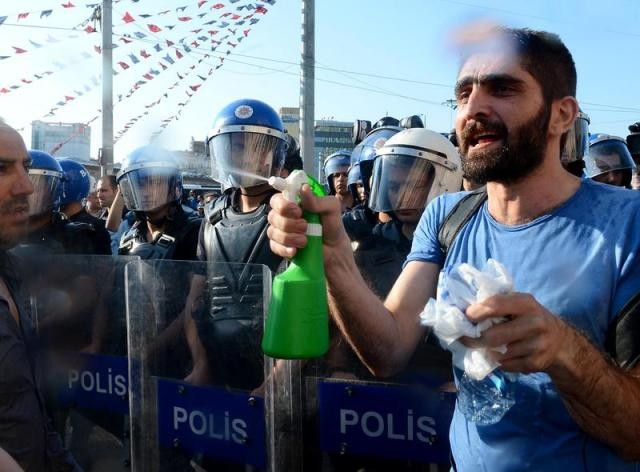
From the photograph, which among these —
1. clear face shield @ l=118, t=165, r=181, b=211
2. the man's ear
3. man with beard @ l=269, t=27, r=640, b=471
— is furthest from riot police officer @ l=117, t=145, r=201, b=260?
the man's ear

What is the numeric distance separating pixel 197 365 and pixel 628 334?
5.61 feet

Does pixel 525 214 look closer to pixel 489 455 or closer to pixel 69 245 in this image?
pixel 489 455

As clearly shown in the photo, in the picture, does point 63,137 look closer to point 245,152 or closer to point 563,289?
point 245,152

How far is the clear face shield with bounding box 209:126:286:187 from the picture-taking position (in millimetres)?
3508

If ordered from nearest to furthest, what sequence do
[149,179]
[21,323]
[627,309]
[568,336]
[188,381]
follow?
[568,336]
[627,309]
[21,323]
[188,381]
[149,179]

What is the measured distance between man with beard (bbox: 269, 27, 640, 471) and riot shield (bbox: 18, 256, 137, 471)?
171 cm

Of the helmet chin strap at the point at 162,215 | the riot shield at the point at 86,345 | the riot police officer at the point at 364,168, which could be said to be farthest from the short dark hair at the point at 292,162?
the riot shield at the point at 86,345

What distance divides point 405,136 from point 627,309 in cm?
207

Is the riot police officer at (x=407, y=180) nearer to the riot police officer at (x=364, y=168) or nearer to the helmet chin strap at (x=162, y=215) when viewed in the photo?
the riot police officer at (x=364, y=168)

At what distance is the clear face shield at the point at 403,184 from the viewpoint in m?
3.16

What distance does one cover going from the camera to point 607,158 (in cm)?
529

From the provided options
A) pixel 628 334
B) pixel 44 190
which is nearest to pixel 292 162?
pixel 44 190

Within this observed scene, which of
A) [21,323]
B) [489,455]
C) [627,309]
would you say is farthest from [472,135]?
[21,323]

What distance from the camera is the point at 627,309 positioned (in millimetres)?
1419
